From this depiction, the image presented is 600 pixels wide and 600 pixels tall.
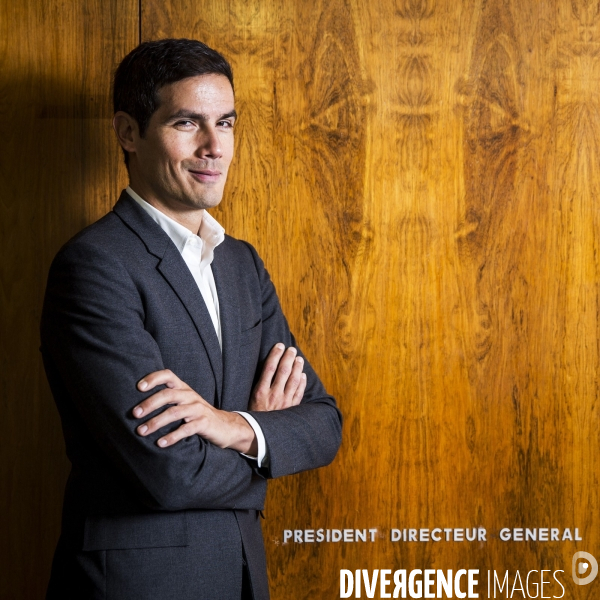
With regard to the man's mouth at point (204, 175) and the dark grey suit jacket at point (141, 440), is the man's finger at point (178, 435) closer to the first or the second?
the dark grey suit jacket at point (141, 440)

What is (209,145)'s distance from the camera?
5.90ft

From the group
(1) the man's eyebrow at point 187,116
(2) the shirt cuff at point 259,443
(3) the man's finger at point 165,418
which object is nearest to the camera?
(3) the man's finger at point 165,418

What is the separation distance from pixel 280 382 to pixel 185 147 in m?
0.64

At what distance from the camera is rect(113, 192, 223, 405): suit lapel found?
1699mm

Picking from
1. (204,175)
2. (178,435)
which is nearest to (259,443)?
(178,435)

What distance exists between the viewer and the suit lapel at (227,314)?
177 centimetres

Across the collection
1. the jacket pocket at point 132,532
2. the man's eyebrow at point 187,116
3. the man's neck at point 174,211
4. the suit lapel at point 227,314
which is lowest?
the jacket pocket at point 132,532

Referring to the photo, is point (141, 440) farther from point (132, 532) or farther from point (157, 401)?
point (132, 532)

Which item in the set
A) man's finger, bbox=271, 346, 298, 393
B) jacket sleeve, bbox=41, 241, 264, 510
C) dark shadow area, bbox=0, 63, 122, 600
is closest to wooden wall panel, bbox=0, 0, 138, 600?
dark shadow area, bbox=0, 63, 122, 600

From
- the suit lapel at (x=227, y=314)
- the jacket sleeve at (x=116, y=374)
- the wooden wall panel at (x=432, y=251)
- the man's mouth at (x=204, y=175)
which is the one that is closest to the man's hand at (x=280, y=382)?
the suit lapel at (x=227, y=314)

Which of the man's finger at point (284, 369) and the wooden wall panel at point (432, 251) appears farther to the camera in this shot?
the wooden wall panel at point (432, 251)

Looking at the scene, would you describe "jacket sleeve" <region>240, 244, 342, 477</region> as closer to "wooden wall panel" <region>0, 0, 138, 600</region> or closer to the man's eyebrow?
the man's eyebrow

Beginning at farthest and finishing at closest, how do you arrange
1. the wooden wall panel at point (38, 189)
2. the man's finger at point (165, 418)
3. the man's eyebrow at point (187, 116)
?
the wooden wall panel at point (38, 189) < the man's eyebrow at point (187, 116) < the man's finger at point (165, 418)

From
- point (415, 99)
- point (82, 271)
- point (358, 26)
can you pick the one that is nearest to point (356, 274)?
point (415, 99)
